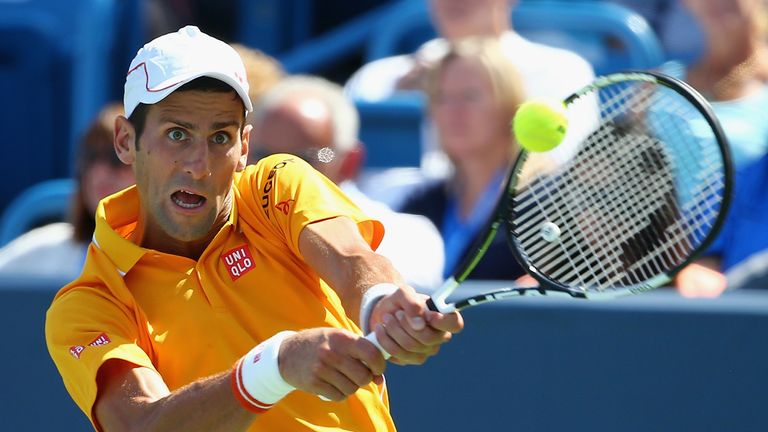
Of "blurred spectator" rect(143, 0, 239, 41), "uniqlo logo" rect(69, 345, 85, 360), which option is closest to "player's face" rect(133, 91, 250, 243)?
"uniqlo logo" rect(69, 345, 85, 360)

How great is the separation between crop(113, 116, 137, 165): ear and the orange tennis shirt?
160 millimetres

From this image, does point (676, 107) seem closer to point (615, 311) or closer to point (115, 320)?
point (615, 311)

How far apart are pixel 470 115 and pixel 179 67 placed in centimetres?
194

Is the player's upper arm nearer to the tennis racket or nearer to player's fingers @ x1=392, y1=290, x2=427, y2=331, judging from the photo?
player's fingers @ x1=392, y1=290, x2=427, y2=331

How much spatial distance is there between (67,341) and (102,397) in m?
0.15

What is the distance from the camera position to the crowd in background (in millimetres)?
4297

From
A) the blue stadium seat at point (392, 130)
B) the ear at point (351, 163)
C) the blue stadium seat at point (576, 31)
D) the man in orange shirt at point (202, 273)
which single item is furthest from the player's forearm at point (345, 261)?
the blue stadium seat at point (576, 31)

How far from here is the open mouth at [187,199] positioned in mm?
2850

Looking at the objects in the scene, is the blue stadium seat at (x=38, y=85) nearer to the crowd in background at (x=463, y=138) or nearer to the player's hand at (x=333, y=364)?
the crowd in background at (x=463, y=138)

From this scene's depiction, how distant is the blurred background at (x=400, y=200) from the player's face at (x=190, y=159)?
45.2 inches

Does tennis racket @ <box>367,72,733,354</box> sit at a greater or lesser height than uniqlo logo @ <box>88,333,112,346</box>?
greater

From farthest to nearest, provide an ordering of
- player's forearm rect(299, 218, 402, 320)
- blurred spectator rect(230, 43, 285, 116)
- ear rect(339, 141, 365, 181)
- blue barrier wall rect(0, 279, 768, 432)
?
blurred spectator rect(230, 43, 285, 116)
ear rect(339, 141, 365, 181)
blue barrier wall rect(0, 279, 768, 432)
player's forearm rect(299, 218, 402, 320)

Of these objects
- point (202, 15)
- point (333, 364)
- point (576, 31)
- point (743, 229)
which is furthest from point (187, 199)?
point (202, 15)

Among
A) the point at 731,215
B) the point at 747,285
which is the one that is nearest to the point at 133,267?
the point at 747,285
